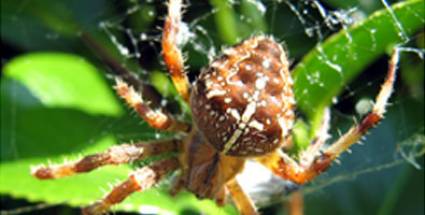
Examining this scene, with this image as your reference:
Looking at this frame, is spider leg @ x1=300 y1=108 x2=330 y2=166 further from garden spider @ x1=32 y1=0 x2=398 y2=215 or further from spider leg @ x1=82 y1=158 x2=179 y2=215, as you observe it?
spider leg @ x1=82 y1=158 x2=179 y2=215

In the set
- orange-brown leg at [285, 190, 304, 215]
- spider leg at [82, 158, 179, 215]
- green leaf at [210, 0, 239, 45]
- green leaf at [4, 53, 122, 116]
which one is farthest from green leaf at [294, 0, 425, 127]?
green leaf at [4, 53, 122, 116]

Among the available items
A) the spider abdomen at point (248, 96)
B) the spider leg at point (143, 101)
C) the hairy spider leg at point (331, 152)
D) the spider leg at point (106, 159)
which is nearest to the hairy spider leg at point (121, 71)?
the spider leg at point (143, 101)

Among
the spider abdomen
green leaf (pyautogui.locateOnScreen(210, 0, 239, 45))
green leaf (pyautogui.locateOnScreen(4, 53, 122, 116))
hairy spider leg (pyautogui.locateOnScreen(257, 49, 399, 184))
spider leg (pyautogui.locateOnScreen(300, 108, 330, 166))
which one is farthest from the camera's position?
green leaf (pyautogui.locateOnScreen(4, 53, 122, 116))

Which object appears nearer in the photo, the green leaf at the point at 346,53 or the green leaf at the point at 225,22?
the green leaf at the point at 346,53

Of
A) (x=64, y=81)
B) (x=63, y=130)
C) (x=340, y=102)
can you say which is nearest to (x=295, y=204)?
(x=340, y=102)

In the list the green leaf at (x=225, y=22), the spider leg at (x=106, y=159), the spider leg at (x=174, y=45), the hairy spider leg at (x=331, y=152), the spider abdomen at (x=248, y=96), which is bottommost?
the hairy spider leg at (x=331, y=152)

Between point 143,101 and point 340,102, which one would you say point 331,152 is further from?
point 143,101

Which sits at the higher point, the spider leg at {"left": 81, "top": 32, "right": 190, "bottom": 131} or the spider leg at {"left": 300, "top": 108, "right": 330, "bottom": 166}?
the spider leg at {"left": 81, "top": 32, "right": 190, "bottom": 131}

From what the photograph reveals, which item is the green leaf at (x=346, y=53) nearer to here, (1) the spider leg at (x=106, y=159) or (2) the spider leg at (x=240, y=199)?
(2) the spider leg at (x=240, y=199)
